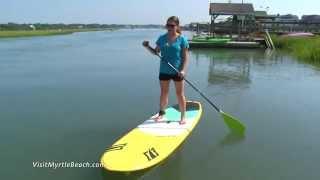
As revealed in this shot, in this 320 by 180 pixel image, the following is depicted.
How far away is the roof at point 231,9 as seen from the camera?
44.7 meters

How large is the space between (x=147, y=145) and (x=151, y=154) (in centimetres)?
33

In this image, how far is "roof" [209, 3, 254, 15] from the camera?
147ft

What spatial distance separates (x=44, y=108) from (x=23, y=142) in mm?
3137

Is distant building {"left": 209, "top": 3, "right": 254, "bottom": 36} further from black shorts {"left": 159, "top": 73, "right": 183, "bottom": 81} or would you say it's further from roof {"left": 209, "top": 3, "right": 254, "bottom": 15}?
black shorts {"left": 159, "top": 73, "right": 183, "bottom": 81}

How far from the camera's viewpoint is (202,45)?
38.5m

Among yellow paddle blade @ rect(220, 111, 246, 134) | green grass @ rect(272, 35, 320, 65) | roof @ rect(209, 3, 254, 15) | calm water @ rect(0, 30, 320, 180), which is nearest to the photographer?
calm water @ rect(0, 30, 320, 180)

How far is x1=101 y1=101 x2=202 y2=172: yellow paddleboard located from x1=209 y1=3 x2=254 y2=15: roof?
123ft

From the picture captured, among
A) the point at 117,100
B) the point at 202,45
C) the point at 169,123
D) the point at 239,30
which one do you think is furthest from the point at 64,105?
the point at 239,30

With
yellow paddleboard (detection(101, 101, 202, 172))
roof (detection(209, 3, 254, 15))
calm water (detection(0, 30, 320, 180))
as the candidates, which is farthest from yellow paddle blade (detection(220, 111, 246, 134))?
roof (detection(209, 3, 254, 15))

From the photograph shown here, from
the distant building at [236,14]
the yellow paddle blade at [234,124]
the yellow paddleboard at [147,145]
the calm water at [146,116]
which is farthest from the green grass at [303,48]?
the yellow paddleboard at [147,145]

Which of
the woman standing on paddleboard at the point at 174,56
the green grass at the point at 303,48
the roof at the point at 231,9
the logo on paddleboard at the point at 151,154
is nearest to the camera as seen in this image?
the logo on paddleboard at the point at 151,154

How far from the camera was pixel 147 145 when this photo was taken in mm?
6562

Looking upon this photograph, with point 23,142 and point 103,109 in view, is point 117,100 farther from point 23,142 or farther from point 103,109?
point 23,142

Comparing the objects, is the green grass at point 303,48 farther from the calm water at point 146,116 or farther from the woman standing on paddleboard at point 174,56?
the woman standing on paddleboard at point 174,56
